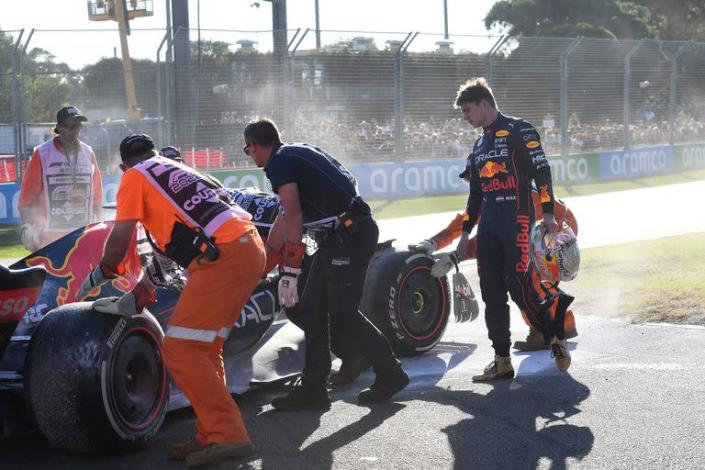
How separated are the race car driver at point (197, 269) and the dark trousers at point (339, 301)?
103 centimetres

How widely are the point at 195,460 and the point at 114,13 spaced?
72.6 feet

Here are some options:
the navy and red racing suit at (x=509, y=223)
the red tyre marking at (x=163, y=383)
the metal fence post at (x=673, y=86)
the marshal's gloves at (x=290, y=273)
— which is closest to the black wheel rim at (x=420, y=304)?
the navy and red racing suit at (x=509, y=223)

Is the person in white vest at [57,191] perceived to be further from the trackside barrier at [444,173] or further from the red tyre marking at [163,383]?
the trackside barrier at [444,173]

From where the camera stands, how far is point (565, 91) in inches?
973

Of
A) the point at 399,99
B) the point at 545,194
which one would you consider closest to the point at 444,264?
the point at 545,194

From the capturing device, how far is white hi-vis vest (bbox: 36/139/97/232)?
8.83 metres

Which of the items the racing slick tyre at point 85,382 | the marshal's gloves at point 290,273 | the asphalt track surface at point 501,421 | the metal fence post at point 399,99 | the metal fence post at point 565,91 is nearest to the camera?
the racing slick tyre at point 85,382

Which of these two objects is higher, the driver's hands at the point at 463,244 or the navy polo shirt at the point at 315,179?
the navy polo shirt at the point at 315,179

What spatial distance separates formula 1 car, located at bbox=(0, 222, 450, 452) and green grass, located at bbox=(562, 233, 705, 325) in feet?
12.2

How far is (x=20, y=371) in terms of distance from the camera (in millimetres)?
5145

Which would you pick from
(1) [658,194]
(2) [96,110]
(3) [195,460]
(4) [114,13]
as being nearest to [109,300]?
(3) [195,460]

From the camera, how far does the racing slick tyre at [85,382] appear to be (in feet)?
16.0

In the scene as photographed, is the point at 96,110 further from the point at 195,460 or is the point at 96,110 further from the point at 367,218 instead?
the point at 195,460

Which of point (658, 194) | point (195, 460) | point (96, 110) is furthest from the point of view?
point (658, 194)
